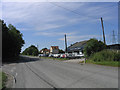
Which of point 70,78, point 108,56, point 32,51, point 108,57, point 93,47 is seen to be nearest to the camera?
point 70,78

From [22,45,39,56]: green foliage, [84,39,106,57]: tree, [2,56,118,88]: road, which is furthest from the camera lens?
[22,45,39,56]: green foliage

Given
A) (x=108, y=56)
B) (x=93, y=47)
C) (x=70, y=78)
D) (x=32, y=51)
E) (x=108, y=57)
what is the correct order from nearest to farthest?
(x=70, y=78) < (x=108, y=57) < (x=108, y=56) < (x=93, y=47) < (x=32, y=51)

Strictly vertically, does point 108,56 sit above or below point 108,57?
above

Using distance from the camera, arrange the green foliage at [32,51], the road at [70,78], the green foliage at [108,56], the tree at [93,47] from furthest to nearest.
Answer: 1. the green foliage at [32,51]
2. the tree at [93,47]
3. the green foliage at [108,56]
4. the road at [70,78]

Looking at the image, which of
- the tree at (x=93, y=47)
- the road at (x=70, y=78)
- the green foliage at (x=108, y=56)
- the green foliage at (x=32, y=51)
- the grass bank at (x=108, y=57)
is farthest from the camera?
the green foliage at (x=32, y=51)

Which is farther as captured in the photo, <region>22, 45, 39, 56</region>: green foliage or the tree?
<region>22, 45, 39, 56</region>: green foliage

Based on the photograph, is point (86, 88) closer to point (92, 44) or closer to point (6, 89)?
point (6, 89)

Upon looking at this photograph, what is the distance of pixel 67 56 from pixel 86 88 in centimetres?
3455

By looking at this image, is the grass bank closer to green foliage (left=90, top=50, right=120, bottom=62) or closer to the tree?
green foliage (left=90, top=50, right=120, bottom=62)

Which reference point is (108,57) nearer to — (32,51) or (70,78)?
(70,78)

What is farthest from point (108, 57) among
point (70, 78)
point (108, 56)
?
point (70, 78)

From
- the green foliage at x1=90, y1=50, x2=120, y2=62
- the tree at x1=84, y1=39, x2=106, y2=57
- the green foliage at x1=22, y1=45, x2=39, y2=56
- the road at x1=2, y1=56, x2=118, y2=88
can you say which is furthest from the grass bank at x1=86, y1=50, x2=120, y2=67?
the green foliage at x1=22, y1=45, x2=39, y2=56

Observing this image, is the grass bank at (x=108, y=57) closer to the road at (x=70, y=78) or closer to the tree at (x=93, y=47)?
the tree at (x=93, y=47)

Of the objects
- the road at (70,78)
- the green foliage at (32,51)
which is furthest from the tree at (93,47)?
the green foliage at (32,51)
